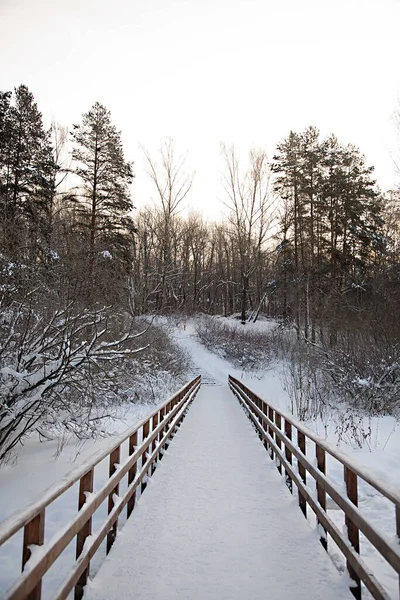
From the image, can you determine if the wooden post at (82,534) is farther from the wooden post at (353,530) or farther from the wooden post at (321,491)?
the wooden post at (321,491)

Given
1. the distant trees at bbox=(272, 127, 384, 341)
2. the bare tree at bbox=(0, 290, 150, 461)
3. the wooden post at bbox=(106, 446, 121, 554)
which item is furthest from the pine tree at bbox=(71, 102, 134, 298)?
the wooden post at bbox=(106, 446, 121, 554)

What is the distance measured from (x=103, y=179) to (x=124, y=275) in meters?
7.21

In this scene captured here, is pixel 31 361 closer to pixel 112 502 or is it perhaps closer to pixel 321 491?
pixel 112 502

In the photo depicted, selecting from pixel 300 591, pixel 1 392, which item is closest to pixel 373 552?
pixel 300 591

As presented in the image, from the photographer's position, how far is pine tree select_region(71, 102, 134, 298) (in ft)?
70.8

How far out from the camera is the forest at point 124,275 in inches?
259

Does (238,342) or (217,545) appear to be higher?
(238,342)

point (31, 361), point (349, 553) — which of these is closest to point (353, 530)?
point (349, 553)

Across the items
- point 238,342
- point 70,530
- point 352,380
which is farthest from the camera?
point 238,342

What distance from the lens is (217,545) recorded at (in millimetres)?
3709

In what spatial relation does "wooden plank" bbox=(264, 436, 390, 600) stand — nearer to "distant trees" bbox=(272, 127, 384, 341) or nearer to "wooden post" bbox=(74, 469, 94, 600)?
"wooden post" bbox=(74, 469, 94, 600)

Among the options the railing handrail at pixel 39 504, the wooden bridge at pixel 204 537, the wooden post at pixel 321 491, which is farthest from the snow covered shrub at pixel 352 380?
the railing handrail at pixel 39 504

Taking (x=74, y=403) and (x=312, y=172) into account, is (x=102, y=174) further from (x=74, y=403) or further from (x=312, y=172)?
(x=74, y=403)

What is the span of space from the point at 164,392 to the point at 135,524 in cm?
1318
